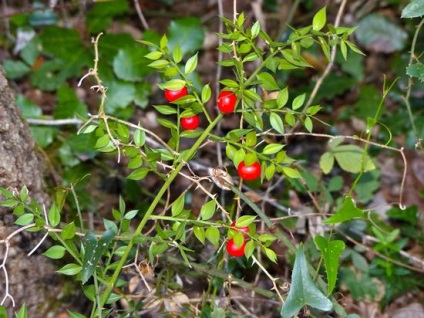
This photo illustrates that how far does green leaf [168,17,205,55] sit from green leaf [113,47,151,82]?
14cm

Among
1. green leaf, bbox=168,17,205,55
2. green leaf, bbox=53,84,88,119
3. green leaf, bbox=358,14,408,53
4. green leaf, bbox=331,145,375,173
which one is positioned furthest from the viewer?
green leaf, bbox=358,14,408,53

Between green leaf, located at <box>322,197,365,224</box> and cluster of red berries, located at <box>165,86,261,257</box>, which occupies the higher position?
cluster of red berries, located at <box>165,86,261,257</box>

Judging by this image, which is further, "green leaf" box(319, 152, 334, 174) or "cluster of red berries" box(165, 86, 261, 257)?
"green leaf" box(319, 152, 334, 174)

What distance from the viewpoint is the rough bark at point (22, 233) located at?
180 cm

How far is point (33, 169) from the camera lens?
6.44 ft

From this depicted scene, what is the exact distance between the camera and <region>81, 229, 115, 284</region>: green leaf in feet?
5.04

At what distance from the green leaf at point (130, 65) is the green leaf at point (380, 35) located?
1154mm

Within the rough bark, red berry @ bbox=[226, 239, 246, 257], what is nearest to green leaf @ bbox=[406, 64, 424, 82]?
red berry @ bbox=[226, 239, 246, 257]

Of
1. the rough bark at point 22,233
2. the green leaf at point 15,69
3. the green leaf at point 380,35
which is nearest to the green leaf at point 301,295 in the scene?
the rough bark at point 22,233

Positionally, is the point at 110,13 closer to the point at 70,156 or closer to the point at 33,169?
the point at 70,156

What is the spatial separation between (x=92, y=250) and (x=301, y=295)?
0.48 m

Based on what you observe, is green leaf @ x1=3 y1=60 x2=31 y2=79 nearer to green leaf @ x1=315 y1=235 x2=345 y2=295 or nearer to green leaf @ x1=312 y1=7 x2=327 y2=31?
green leaf @ x1=312 y1=7 x2=327 y2=31

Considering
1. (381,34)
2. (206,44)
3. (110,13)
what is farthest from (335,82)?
(110,13)

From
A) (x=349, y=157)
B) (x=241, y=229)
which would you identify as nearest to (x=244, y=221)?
(x=241, y=229)
